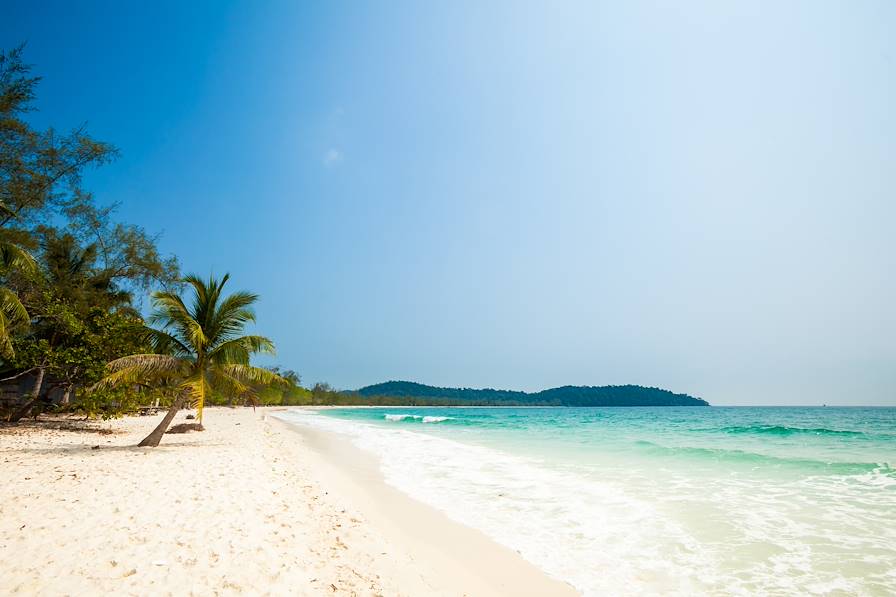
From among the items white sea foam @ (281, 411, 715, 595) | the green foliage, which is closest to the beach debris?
the green foliage

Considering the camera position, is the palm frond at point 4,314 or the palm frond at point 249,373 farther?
the palm frond at point 249,373

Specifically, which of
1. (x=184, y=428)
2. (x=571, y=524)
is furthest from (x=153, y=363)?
(x=571, y=524)

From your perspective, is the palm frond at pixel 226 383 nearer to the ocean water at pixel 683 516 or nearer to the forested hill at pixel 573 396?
the ocean water at pixel 683 516

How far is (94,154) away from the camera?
13.9 meters

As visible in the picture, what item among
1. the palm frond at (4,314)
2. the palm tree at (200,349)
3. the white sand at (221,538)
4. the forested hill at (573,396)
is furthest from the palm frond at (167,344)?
the forested hill at (573,396)

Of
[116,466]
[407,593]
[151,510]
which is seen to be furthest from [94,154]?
[407,593]

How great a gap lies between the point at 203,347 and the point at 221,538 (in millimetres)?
8956

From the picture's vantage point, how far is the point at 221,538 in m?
5.27

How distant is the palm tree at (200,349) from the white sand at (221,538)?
3072 millimetres

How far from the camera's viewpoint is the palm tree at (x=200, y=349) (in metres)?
12.4

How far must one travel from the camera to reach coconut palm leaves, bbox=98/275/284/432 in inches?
487

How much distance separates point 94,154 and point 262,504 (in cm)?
1386

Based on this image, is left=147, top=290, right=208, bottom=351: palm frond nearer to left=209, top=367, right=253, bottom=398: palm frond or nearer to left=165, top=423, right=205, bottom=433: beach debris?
left=209, top=367, right=253, bottom=398: palm frond

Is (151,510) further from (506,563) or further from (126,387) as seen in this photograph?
(126,387)
